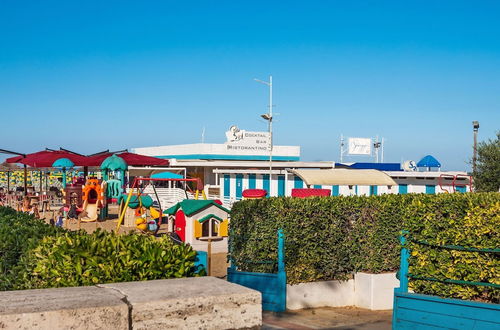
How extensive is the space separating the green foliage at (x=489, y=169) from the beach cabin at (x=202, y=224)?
16646mm

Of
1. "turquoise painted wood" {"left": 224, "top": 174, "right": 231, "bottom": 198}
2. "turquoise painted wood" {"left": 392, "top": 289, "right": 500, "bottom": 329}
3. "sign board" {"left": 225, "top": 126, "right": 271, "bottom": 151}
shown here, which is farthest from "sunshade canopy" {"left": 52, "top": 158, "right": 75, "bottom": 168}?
"turquoise painted wood" {"left": 392, "top": 289, "right": 500, "bottom": 329}

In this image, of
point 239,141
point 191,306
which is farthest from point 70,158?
point 191,306

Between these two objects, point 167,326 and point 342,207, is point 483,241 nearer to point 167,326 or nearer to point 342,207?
point 342,207

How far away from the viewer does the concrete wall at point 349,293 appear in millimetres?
11844

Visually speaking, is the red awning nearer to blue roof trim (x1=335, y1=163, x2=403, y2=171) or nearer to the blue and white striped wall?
the blue and white striped wall

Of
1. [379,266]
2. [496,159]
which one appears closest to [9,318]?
[379,266]

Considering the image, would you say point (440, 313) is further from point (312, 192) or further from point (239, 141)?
point (239, 141)

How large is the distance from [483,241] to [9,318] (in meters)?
7.25

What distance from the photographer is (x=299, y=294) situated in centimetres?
1180

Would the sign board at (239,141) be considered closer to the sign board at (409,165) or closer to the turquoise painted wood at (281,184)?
the turquoise painted wood at (281,184)

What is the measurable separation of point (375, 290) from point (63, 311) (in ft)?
31.7

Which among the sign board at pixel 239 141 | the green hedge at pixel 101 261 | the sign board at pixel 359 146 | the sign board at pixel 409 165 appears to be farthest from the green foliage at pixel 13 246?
the sign board at pixel 359 146

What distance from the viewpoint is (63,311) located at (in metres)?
3.35

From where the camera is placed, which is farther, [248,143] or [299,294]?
[248,143]
